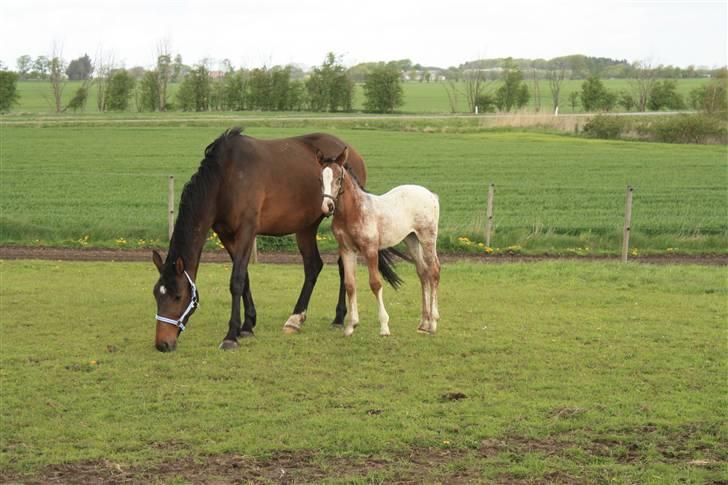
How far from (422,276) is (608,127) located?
4703cm

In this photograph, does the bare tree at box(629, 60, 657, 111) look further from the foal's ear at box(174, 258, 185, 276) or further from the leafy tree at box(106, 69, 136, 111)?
the foal's ear at box(174, 258, 185, 276)

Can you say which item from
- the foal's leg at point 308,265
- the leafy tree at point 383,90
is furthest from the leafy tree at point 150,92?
the foal's leg at point 308,265

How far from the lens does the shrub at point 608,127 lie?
53938mm

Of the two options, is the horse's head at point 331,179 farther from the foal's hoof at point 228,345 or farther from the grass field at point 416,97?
the grass field at point 416,97

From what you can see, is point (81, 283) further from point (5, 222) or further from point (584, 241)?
point (584, 241)

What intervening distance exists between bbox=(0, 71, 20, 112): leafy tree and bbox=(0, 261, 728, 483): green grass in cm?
7186

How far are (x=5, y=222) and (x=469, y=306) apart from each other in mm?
12024

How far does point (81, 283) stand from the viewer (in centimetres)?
1338

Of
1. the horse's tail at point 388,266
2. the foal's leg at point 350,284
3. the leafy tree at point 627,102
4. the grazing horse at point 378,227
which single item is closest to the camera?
the grazing horse at point 378,227

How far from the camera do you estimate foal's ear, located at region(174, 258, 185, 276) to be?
8867 mm

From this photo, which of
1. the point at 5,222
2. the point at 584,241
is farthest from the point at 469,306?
the point at 5,222

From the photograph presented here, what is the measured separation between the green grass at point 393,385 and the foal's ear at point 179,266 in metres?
0.86

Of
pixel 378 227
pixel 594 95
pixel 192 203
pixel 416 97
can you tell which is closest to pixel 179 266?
pixel 192 203

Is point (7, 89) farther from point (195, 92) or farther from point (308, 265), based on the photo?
point (308, 265)
